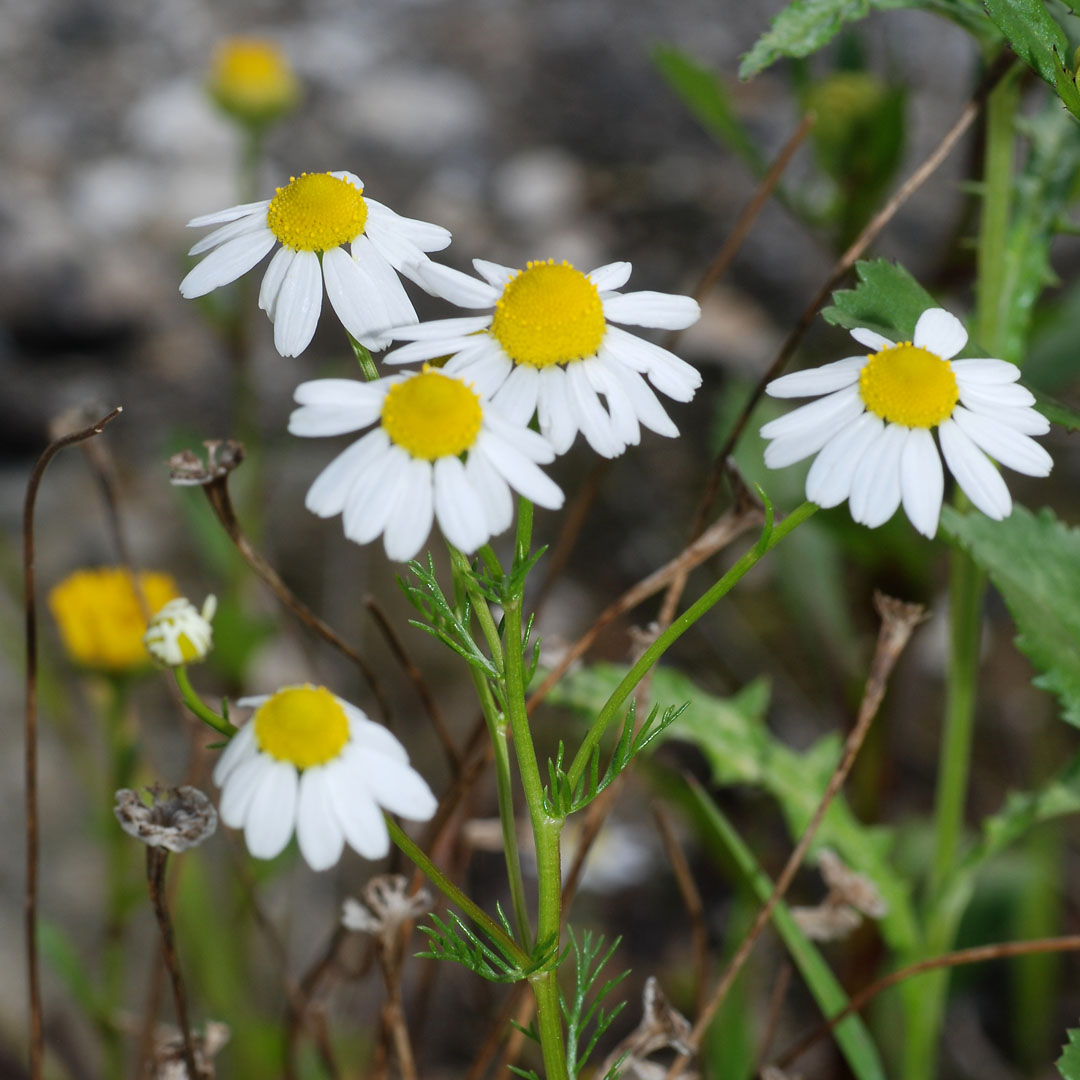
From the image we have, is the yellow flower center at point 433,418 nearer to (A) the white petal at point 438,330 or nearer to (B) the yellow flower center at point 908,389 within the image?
(A) the white petal at point 438,330

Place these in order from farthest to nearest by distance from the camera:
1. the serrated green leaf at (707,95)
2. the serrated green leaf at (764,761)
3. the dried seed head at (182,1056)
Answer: the serrated green leaf at (707,95), the serrated green leaf at (764,761), the dried seed head at (182,1056)

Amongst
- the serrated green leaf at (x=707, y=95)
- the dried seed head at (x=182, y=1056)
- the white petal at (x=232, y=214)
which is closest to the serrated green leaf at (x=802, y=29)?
the white petal at (x=232, y=214)

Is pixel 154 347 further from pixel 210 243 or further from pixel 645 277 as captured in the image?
pixel 210 243

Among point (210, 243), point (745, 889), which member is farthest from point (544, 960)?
point (745, 889)

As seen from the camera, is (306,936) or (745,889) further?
(306,936)

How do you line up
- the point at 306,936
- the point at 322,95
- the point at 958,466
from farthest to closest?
1. the point at 322,95
2. the point at 306,936
3. the point at 958,466

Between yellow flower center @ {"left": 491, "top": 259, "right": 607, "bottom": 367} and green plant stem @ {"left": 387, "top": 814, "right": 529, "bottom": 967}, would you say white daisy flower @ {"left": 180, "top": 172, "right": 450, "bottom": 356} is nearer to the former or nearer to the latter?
yellow flower center @ {"left": 491, "top": 259, "right": 607, "bottom": 367}

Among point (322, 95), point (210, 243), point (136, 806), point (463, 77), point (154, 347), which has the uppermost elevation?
point (210, 243)
